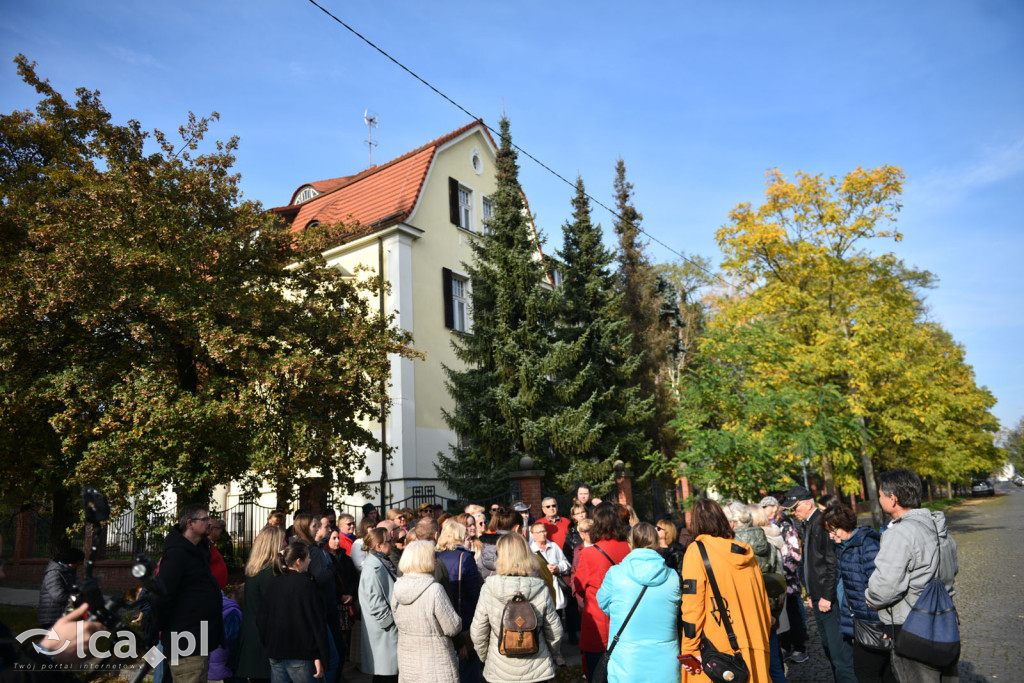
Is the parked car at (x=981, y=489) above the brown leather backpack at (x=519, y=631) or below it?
below

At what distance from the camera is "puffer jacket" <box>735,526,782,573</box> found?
6242 millimetres

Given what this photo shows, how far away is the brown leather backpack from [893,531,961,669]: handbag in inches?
93.4

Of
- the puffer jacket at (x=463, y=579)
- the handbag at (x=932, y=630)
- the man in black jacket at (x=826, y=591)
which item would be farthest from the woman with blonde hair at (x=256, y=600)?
the man in black jacket at (x=826, y=591)

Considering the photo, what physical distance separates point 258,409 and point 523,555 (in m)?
8.09

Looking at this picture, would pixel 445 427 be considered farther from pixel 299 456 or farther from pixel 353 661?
pixel 353 661

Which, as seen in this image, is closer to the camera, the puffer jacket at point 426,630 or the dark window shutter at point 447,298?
the puffer jacket at point 426,630

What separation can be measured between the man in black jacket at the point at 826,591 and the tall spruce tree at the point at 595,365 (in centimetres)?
1066

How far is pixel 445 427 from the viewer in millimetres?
20719

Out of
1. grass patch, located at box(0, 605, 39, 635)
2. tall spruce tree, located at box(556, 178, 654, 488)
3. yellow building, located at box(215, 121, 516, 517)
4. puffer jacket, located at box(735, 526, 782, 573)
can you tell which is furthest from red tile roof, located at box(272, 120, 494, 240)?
puffer jacket, located at box(735, 526, 782, 573)

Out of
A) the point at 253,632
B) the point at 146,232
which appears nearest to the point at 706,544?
the point at 253,632

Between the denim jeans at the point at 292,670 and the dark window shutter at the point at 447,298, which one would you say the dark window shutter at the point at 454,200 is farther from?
the denim jeans at the point at 292,670

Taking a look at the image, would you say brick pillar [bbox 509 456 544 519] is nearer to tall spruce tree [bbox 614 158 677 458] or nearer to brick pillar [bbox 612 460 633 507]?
brick pillar [bbox 612 460 633 507]

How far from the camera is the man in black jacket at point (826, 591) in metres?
5.92

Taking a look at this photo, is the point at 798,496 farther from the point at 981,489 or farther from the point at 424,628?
the point at 981,489
